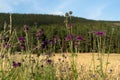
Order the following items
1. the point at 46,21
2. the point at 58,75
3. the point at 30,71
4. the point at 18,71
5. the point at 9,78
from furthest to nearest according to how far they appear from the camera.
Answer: the point at 46,21
the point at 58,75
the point at 30,71
the point at 18,71
the point at 9,78

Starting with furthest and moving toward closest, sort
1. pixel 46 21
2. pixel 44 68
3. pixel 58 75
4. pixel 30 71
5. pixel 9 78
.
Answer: pixel 46 21, pixel 58 75, pixel 44 68, pixel 30 71, pixel 9 78

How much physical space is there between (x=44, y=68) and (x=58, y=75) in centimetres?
149

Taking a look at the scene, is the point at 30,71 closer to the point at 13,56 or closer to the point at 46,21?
the point at 13,56

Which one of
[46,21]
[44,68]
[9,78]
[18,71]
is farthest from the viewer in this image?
[46,21]

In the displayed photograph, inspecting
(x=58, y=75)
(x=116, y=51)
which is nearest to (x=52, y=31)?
(x=116, y=51)

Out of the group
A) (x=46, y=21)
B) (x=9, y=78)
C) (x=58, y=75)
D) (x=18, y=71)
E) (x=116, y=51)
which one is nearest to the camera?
(x=9, y=78)

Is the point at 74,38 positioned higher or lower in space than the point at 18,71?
higher

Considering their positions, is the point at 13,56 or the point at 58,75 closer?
the point at 13,56

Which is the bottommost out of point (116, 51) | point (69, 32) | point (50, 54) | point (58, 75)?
point (116, 51)

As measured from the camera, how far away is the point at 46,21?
10719 cm

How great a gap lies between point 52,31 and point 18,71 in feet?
116

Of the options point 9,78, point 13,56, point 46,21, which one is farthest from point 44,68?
point 46,21

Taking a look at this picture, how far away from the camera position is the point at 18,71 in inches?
233

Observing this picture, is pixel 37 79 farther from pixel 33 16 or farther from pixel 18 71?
pixel 33 16
